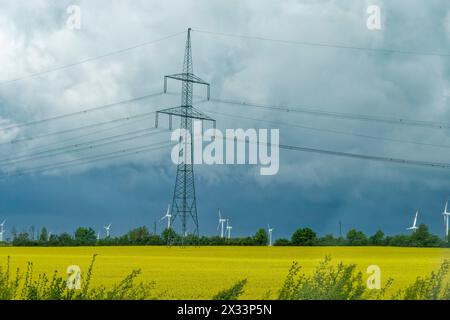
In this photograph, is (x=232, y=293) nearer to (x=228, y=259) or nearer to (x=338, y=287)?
(x=338, y=287)

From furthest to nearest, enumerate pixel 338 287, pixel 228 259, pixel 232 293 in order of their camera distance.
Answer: pixel 228 259 < pixel 338 287 < pixel 232 293

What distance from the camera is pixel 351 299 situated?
16.3m

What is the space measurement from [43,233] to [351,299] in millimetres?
91725

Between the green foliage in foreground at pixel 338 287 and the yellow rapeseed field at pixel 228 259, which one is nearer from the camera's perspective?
the green foliage in foreground at pixel 338 287

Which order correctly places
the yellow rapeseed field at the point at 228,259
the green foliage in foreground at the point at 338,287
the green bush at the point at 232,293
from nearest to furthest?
the green bush at the point at 232,293 < the green foliage in foreground at the point at 338,287 < the yellow rapeseed field at the point at 228,259

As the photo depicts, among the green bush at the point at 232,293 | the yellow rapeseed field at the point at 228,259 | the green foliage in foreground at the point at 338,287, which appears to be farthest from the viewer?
the yellow rapeseed field at the point at 228,259

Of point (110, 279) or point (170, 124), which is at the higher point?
point (170, 124)

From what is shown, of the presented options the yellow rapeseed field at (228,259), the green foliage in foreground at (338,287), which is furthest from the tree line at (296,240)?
the green foliage in foreground at (338,287)

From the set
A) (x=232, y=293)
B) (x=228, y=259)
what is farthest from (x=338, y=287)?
(x=228, y=259)

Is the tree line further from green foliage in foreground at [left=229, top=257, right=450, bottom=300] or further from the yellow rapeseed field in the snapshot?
green foliage in foreground at [left=229, top=257, right=450, bottom=300]

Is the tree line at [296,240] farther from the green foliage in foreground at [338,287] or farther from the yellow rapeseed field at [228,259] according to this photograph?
the green foliage in foreground at [338,287]
